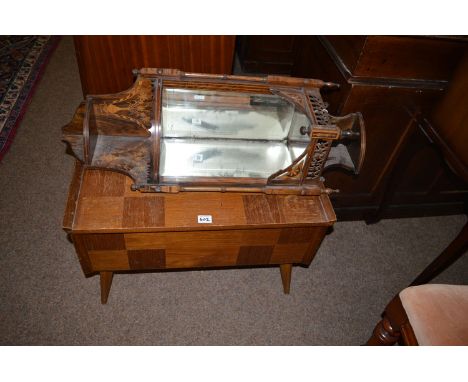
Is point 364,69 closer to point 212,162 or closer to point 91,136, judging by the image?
point 212,162

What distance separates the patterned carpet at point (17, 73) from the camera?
2115mm

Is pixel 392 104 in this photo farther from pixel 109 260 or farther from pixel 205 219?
pixel 109 260

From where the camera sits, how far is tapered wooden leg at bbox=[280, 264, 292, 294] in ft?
5.04

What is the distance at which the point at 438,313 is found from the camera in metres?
1.02

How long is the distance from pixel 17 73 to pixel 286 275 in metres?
2.23

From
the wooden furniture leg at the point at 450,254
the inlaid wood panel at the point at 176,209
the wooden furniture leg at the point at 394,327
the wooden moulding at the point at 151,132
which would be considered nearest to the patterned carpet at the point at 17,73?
the wooden moulding at the point at 151,132

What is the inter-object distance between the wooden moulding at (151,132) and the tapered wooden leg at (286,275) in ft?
1.40

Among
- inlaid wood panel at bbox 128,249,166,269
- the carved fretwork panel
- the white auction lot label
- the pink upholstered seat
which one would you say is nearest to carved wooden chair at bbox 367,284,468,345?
the pink upholstered seat

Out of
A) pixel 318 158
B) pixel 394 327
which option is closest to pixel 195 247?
pixel 318 158

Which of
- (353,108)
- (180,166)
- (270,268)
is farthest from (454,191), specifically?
(180,166)

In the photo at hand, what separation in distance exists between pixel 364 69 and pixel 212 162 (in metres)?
0.65

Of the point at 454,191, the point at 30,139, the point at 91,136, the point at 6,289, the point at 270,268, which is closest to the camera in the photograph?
the point at 91,136

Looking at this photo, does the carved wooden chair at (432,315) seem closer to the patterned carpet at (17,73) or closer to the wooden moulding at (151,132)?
the wooden moulding at (151,132)

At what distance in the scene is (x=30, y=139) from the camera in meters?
2.06
